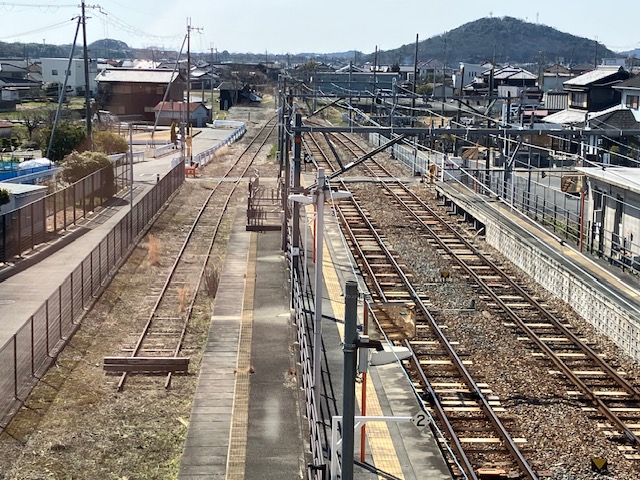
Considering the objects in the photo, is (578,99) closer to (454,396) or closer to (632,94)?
(632,94)

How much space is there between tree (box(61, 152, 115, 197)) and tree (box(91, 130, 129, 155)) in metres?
8.31

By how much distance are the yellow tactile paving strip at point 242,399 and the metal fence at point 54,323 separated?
2571 mm

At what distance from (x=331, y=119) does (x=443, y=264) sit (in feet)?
149

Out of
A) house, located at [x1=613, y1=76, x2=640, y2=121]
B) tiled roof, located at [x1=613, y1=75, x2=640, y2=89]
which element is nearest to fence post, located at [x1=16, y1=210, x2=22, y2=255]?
house, located at [x1=613, y1=76, x2=640, y2=121]

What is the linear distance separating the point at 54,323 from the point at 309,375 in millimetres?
4469

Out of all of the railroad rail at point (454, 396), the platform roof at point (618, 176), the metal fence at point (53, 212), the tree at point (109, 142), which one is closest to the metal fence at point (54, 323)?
the metal fence at point (53, 212)

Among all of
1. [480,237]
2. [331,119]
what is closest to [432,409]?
[480,237]

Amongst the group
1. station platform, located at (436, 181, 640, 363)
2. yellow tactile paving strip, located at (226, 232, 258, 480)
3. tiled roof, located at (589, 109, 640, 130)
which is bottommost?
yellow tactile paving strip, located at (226, 232, 258, 480)

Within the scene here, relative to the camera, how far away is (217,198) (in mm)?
30969

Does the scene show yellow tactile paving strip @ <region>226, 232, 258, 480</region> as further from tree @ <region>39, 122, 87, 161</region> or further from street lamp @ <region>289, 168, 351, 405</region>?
tree @ <region>39, 122, 87, 161</region>

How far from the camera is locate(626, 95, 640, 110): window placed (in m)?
36.6

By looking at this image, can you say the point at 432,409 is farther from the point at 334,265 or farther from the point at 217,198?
the point at 217,198

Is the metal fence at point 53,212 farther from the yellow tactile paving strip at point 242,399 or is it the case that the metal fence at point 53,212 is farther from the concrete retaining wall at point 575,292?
the concrete retaining wall at point 575,292

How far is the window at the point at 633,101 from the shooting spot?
36.6 metres
